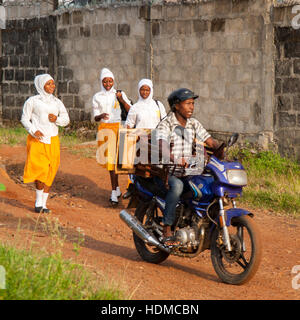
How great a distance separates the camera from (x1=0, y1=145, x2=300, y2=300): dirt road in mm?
5766

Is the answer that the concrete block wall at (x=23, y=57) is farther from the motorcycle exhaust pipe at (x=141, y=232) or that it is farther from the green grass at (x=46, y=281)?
the green grass at (x=46, y=281)

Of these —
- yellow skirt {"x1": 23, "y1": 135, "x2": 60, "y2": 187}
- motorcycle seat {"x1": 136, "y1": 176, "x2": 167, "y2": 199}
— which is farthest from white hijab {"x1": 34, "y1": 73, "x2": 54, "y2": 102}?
motorcycle seat {"x1": 136, "y1": 176, "x2": 167, "y2": 199}

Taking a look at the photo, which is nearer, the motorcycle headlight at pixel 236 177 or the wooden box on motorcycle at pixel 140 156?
the motorcycle headlight at pixel 236 177

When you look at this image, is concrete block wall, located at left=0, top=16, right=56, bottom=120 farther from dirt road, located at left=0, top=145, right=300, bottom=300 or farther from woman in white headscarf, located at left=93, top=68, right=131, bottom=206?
woman in white headscarf, located at left=93, top=68, right=131, bottom=206

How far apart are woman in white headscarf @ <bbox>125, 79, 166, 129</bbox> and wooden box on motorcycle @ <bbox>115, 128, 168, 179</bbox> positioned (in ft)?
7.33

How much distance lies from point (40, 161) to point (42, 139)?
0.32 m

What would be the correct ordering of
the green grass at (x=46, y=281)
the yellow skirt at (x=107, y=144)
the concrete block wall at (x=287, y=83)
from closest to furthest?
the green grass at (x=46, y=281) < the yellow skirt at (x=107, y=144) < the concrete block wall at (x=287, y=83)

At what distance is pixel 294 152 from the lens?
11391 mm

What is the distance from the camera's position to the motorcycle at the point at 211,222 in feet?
19.0

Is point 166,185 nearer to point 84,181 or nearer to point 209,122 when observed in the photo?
point 84,181

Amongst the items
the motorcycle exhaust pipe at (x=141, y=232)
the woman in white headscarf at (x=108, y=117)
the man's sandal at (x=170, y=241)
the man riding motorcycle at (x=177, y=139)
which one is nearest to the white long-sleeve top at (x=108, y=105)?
the woman in white headscarf at (x=108, y=117)

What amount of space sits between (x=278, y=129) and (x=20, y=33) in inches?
315

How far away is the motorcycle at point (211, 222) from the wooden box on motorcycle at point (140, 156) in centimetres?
14

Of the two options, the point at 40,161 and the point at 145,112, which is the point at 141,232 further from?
the point at 145,112
